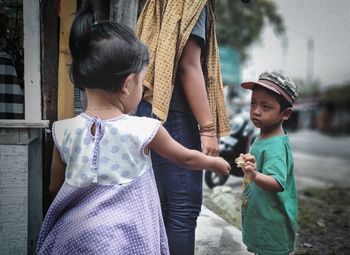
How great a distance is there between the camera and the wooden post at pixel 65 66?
5.37 ft

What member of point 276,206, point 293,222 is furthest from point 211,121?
point 293,222

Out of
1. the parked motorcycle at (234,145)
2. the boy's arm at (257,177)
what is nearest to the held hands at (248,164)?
the boy's arm at (257,177)

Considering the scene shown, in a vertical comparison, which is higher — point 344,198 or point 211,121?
point 211,121

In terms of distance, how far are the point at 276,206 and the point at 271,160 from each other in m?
0.25

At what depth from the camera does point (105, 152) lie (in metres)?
1.22

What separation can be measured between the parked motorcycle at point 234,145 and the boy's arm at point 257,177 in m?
1.31

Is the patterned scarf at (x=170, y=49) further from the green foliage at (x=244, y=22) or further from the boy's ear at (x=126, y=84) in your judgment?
the green foliage at (x=244, y=22)

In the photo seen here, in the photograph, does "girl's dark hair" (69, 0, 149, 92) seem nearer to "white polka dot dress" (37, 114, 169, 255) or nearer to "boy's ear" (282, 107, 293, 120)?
"white polka dot dress" (37, 114, 169, 255)

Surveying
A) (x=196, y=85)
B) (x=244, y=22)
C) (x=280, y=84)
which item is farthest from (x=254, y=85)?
(x=244, y=22)

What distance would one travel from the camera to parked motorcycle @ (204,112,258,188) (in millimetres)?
3148

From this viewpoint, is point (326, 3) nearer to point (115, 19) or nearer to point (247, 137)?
point (115, 19)

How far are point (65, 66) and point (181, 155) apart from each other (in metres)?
0.74

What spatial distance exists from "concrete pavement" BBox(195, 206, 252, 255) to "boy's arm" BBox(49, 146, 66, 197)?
3.24 feet

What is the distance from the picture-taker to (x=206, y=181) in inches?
127
